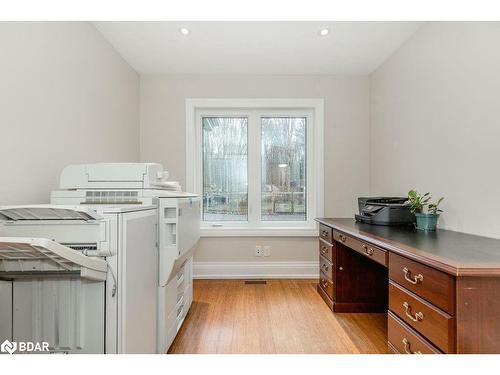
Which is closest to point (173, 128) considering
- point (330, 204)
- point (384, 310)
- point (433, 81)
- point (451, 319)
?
point (330, 204)

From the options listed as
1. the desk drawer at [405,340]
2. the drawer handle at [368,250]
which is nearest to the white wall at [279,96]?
the drawer handle at [368,250]

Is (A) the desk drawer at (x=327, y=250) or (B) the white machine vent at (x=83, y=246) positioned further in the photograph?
(A) the desk drawer at (x=327, y=250)

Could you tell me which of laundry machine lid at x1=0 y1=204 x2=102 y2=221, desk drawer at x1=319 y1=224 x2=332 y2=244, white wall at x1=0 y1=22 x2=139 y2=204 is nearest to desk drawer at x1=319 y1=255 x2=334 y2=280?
desk drawer at x1=319 y1=224 x2=332 y2=244

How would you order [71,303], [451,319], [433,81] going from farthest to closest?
[433,81] → [71,303] → [451,319]

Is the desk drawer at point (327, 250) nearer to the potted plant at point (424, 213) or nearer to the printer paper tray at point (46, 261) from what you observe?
the potted plant at point (424, 213)

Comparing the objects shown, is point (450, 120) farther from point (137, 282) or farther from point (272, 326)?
point (137, 282)

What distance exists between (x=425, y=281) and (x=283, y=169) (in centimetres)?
246

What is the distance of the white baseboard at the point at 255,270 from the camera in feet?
11.6

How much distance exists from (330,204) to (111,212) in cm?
270

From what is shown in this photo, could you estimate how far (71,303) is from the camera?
134cm

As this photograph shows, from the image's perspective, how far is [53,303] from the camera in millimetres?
1328

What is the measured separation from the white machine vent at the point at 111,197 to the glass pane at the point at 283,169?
204 cm

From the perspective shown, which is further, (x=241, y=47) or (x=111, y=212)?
(x=241, y=47)

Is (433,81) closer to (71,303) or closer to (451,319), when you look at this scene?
(451,319)
